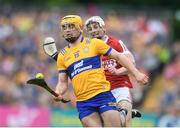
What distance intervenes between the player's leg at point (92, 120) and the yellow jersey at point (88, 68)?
287 millimetres

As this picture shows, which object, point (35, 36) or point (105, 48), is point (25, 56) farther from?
Answer: point (105, 48)

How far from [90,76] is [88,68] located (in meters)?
0.13

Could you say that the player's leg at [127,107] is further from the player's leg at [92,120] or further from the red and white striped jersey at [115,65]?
the player's leg at [92,120]

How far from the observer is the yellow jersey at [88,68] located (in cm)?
1359

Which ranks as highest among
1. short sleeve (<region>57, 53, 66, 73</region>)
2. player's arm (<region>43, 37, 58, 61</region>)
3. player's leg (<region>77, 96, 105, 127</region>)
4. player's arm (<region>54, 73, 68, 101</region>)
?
player's arm (<region>43, 37, 58, 61</region>)

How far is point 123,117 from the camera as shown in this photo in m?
14.1

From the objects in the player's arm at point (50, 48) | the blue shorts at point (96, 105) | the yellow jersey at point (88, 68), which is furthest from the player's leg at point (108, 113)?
the player's arm at point (50, 48)

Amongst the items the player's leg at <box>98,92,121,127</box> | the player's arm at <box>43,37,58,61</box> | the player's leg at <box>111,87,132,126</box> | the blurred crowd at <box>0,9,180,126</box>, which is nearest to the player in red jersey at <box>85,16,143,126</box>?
the player's leg at <box>111,87,132,126</box>

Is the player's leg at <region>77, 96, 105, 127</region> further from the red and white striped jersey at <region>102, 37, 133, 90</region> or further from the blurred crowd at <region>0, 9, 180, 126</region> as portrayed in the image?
the blurred crowd at <region>0, 9, 180, 126</region>

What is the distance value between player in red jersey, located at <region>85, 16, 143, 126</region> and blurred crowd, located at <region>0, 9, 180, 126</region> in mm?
7365

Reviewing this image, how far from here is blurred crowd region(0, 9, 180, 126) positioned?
24016mm

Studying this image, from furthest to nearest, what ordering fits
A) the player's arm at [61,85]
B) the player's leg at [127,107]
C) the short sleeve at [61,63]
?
the player's leg at [127,107]
the player's arm at [61,85]
the short sleeve at [61,63]

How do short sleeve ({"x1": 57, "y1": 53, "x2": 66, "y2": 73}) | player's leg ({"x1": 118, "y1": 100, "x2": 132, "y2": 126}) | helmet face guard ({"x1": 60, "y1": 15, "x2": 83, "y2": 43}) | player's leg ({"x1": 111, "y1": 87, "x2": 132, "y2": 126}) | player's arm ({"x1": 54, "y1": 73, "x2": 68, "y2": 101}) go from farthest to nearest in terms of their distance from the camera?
1. player's leg ({"x1": 111, "y1": 87, "x2": 132, "y2": 126})
2. player's leg ({"x1": 118, "y1": 100, "x2": 132, "y2": 126})
3. player's arm ({"x1": 54, "y1": 73, "x2": 68, "y2": 101})
4. short sleeve ({"x1": 57, "y1": 53, "x2": 66, "y2": 73})
5. helmet face guard ({"x1": 60, "y1": 15, "x2": 83, "y2": 43})

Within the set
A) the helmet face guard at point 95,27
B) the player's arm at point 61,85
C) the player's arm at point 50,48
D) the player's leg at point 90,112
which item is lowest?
the player's leg at point 90,112
